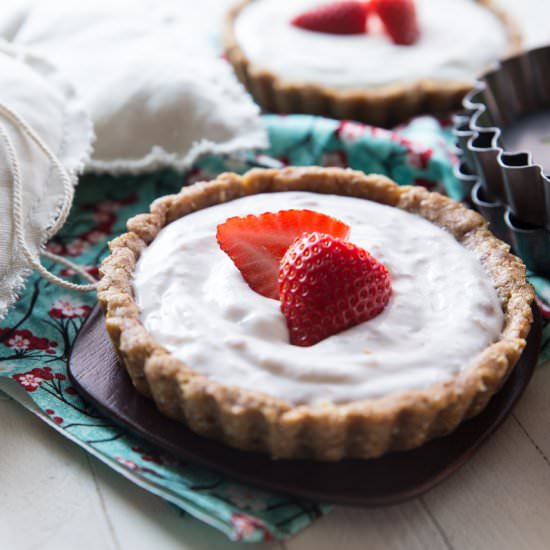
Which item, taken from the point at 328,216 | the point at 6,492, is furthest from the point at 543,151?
the point at 6,492

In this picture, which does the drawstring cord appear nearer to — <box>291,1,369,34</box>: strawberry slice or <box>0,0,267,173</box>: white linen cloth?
<box>0,0,267,173</box>: white linen cloth

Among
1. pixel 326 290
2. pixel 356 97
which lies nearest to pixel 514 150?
pixel 356 97

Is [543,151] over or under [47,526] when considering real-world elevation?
over

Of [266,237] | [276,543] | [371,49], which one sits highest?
[266,237]

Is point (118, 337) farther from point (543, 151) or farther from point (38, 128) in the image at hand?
point (543, 151)

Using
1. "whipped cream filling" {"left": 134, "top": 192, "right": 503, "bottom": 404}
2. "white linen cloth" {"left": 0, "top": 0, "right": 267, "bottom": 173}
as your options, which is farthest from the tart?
"white linen cloth" {"left": 0, "top": 0, "right": 267, "bottom": 173}

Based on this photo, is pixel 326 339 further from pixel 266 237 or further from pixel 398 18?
pixel 398 18
